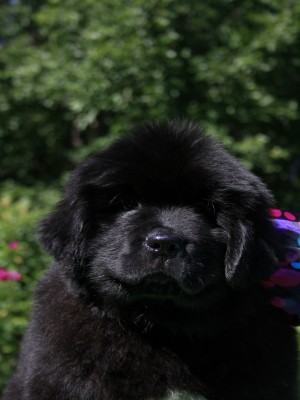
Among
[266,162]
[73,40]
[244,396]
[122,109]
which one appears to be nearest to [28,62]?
[73,40]

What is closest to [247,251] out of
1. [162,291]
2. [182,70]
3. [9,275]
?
[162,291]

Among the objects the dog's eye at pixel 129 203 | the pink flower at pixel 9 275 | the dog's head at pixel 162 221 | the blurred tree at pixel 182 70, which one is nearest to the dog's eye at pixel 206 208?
the dog's head at pixel 162 221

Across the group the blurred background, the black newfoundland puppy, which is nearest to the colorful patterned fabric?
the black newfoundland puppy

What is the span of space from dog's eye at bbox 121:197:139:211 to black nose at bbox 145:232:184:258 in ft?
0.85

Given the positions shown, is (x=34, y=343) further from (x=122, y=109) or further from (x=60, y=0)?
(x=60, y=0)

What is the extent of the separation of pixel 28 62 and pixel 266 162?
2782 millimetres

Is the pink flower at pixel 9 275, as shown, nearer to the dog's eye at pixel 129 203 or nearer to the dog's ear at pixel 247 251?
the dog's eye at pixel 129 203

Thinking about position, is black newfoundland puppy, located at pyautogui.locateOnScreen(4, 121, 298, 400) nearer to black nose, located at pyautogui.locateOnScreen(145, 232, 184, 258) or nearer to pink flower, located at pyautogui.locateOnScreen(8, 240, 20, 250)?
black nose, located at pyautogui.locateOnScreen(145, 232, 184, 258)

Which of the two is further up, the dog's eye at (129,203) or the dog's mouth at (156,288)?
the dog's eye at (129,203)

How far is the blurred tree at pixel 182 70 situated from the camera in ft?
19.4

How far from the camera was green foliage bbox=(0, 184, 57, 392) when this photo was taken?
15.0 ft

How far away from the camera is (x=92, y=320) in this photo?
8.68 ft

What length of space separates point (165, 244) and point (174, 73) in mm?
4070

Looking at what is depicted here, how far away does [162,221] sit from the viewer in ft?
8.13
